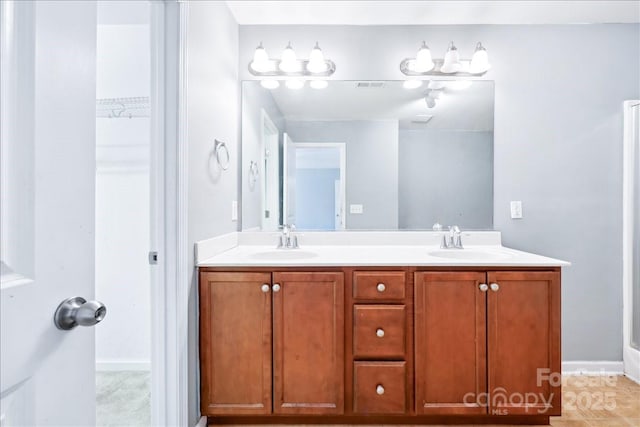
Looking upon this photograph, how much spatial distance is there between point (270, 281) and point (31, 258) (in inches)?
48.8

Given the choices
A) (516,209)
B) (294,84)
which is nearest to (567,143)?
(516,209)

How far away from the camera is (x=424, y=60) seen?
222cm

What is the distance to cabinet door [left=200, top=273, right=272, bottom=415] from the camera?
1705 mm

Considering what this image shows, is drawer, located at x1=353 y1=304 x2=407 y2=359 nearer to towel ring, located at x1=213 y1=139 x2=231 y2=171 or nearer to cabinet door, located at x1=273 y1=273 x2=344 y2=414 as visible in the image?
cabinet door, located at x1=273 y1=273 x2=344 y2=414

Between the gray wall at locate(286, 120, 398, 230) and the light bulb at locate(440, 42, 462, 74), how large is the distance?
46 cm

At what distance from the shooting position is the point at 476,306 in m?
1.71

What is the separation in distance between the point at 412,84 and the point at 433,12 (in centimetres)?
43

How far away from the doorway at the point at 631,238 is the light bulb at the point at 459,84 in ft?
3.37

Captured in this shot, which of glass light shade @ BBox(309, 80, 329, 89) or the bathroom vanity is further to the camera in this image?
glass light shade @ BBox(309, 80, 329, 89)

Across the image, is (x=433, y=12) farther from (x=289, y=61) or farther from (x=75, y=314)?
(x=75, y=314)

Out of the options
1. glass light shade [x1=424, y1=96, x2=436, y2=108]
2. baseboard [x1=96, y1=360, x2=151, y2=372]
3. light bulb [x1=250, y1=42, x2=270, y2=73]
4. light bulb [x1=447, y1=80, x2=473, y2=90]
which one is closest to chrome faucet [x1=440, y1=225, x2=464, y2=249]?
glass light shade [x1=424, y1=96, x2=436, y2=108]

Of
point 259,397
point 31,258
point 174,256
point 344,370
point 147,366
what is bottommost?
point 147,366

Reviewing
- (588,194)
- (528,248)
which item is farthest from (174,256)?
(588,194)

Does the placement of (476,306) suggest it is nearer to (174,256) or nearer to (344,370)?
(344,370)
